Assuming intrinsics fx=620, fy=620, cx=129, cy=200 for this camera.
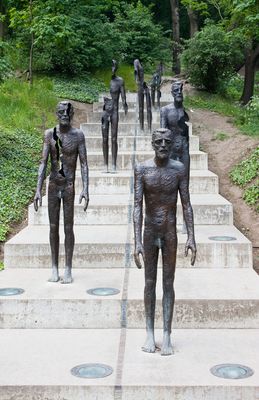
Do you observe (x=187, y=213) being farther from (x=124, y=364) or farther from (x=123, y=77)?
(x=123, y=77)

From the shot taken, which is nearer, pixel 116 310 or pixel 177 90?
pixel 116 310

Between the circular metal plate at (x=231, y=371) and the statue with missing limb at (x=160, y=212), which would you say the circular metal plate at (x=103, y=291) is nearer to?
the statue with missing limb at (x=160, y=212)

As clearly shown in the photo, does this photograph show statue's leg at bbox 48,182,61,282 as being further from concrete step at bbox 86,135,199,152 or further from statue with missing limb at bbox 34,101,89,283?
concrete step at bbox 86,135,199,152

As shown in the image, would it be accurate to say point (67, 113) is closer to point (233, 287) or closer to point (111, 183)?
point (233, 287)

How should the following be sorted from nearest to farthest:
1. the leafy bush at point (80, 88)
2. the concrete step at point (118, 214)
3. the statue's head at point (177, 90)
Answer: the statue's head at point (177, 90) < the concrete step at point (118, 214) < the leafy bush at point (80, 88)

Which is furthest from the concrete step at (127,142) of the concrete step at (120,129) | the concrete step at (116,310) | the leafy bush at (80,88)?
the concrete step at (116,310)

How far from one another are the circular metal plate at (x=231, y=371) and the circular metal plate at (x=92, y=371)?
93cm

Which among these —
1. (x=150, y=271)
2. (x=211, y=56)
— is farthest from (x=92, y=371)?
(x=211, y=56)

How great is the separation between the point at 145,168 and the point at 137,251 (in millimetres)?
762

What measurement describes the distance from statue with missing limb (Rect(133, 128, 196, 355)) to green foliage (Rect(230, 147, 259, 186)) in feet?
23.5

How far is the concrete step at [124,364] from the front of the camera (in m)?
5.18

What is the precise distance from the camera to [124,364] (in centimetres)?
564

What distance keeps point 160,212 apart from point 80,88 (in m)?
15.5

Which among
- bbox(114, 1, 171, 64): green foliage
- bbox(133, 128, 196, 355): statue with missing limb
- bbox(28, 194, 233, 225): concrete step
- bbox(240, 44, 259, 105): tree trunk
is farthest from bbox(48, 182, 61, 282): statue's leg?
bbox(114, 1, 171, 64): green foliage
